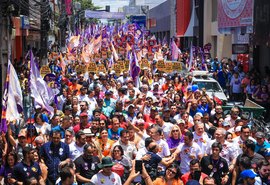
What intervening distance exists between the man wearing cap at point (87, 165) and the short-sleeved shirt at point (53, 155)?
0.64m

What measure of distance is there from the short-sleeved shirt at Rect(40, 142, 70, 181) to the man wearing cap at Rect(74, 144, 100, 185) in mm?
635

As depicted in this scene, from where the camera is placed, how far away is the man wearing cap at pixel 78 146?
32.6 ft

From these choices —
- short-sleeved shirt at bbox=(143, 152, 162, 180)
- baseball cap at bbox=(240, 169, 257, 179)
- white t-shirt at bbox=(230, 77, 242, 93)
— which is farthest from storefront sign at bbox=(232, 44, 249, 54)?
baseball cap at bbox=(240, 169, 257, 179)

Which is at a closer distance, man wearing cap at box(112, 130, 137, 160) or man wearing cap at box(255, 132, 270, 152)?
man wearing cap at box(112, 130, 137, 160)

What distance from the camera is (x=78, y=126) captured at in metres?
11.7

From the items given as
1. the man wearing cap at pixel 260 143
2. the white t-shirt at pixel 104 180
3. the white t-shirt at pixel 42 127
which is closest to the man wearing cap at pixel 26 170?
the white t-shirt at pixel 104 180

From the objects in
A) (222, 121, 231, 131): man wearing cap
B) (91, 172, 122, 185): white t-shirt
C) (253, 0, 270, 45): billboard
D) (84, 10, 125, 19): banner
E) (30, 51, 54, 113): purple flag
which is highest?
(84, 10, 125, 19): banner

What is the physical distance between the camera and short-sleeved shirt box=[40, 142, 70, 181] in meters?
9.68

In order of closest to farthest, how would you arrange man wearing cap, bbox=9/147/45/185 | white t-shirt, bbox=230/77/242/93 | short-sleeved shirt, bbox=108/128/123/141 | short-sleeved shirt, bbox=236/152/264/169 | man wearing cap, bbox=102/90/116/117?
man wearing cap, bbox=9/147/45/185 → short-sleeved shirt, bbox=236/152/264/169 → short-sleeved shirt, bbox=108/128/123/141 → man wearing cap, bbox=102/90/116/117 → white t-shirt, bbox=230/77/242/93

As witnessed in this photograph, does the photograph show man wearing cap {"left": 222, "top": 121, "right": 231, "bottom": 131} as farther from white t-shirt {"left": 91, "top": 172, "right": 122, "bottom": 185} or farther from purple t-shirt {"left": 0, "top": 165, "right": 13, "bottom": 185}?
purple t-shirt {"left": 0, "top": 165, "right": 13, "bottom": 185}

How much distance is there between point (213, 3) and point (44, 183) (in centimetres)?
3781

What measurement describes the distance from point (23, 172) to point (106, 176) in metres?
1.19

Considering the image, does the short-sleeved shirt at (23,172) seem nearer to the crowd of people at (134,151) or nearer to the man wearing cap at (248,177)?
the crowd of people at (134,151)

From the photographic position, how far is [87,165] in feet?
29.9
